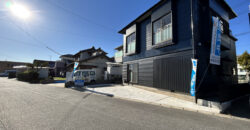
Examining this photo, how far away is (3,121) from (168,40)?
9140mm

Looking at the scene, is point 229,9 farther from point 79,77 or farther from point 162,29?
point 79,77

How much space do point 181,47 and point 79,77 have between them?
11.8 m

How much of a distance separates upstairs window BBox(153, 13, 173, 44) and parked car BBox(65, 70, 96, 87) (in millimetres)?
9552

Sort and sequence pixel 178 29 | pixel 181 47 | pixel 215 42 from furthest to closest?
1. pixel 178 29
2. pixel 181 47
3. pixel 215 42

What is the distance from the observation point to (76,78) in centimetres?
1239

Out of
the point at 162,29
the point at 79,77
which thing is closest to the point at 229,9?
the point at 162,29

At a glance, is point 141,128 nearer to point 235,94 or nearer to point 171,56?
point 171,56

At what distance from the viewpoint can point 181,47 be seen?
6.59 m

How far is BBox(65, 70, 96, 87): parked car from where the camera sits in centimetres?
1208

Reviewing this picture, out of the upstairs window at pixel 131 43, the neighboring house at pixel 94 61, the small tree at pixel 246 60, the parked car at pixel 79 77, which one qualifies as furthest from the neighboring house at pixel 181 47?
the neighboring house at pixel 94 61

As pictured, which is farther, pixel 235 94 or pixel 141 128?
pixel 235 94

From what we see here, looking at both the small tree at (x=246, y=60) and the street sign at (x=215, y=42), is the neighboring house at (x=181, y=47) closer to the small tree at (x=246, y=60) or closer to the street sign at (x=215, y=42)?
the street sign at (x=215, y=42)

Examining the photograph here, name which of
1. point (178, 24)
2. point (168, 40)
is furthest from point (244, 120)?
point (178, 24)

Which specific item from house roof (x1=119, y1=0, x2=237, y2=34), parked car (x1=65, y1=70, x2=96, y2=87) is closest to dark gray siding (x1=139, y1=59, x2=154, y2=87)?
house roof (x1=119, y1=0, x2=237, y2=34)
